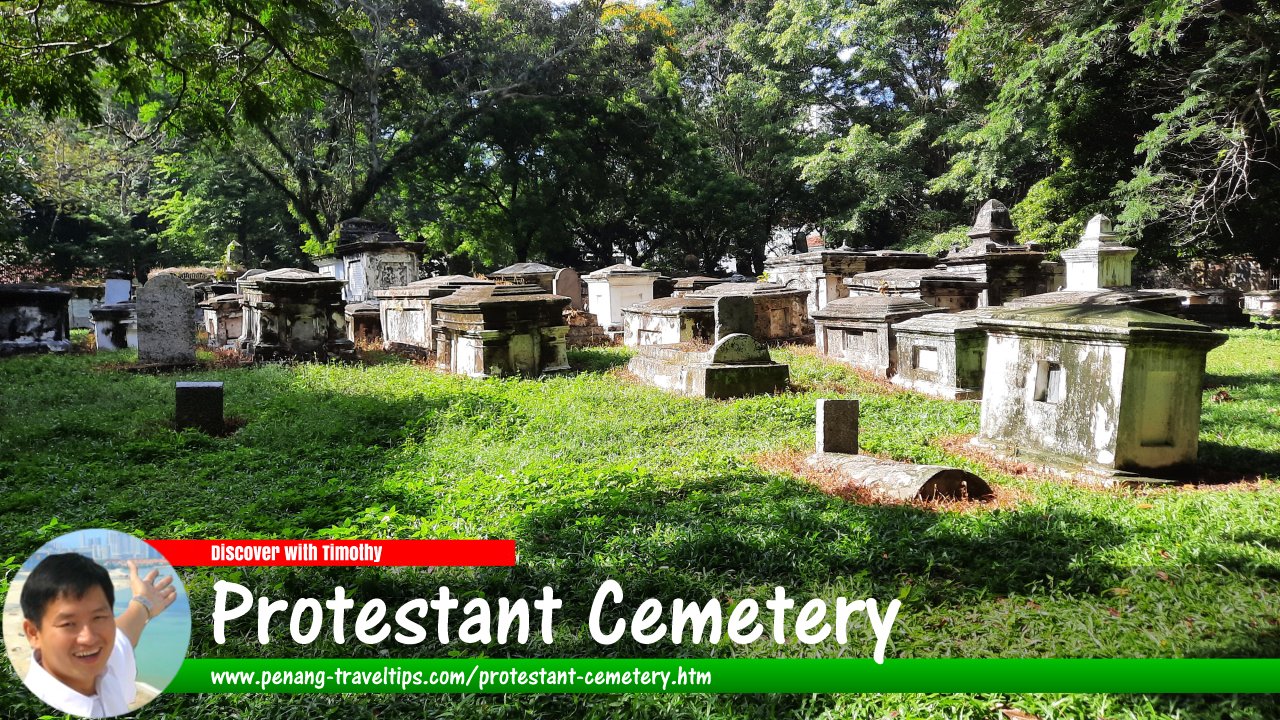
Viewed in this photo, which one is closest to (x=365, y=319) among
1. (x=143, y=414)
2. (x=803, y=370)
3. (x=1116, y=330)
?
(x=143, y=414)

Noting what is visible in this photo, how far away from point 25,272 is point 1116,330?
31140 mm

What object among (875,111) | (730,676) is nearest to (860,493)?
(730,676)

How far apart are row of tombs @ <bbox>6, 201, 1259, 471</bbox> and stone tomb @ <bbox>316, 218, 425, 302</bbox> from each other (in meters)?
0.05

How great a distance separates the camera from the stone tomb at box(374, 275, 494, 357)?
522 inches

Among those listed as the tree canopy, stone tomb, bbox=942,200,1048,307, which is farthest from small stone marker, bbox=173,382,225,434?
stone tomb, bbox=942,200,1048,307

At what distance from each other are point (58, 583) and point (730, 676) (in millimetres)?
2412

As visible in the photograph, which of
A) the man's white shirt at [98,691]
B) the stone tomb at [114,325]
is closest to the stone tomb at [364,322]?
the stone tomb at [114,325]

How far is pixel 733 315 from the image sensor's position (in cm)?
1056

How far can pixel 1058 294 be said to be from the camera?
830 cm

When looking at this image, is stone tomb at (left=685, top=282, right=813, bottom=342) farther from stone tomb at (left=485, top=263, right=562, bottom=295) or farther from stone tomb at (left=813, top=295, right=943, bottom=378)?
stone tomb at (left=485, top=263, right=562, bottom=295)

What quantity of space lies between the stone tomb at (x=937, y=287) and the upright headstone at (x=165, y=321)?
12133 mm

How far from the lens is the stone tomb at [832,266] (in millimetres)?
16500

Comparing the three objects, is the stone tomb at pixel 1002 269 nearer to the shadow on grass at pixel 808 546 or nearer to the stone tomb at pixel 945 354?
the stone tomb at pixel 945 354

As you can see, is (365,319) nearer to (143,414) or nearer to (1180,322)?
(143,414)
